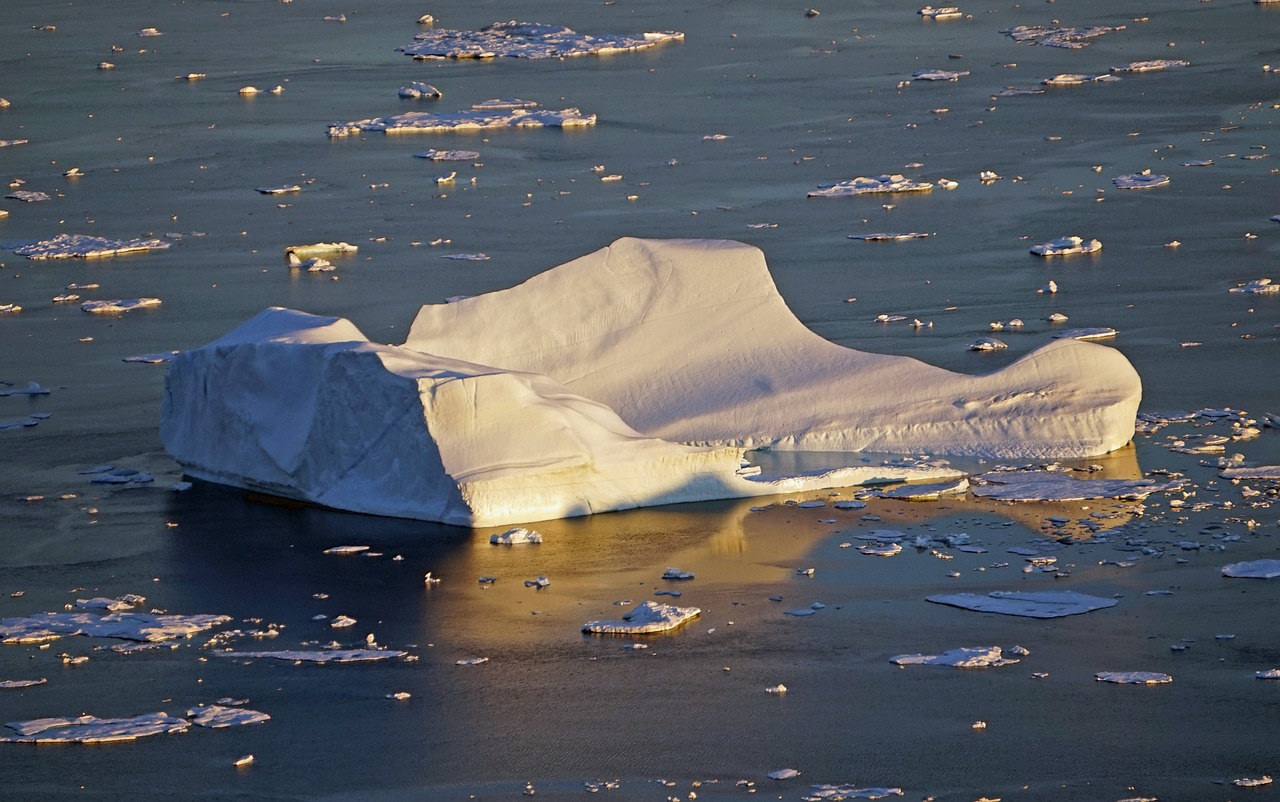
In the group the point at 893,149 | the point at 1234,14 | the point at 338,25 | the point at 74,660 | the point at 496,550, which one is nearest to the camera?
the point at 74,660

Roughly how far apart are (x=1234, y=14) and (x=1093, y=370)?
22.0 m

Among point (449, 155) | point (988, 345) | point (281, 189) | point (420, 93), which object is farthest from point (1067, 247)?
point (420, 93)

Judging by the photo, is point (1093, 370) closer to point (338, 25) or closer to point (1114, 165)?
point (1114, 165)

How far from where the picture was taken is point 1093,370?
13.6 meters

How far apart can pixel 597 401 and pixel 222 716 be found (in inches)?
190

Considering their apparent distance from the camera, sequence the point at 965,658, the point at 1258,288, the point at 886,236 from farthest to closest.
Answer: the point at 886,236
the point at 1258,288
the point at 965,658

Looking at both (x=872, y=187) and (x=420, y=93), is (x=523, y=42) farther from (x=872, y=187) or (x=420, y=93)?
(x=872, y=187)

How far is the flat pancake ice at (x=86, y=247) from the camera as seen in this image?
20828 millimetres

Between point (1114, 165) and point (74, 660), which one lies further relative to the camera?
point (1114, 165)

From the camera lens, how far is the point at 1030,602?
35.7 ft

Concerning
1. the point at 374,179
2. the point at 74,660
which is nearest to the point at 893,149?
the point at 374,179

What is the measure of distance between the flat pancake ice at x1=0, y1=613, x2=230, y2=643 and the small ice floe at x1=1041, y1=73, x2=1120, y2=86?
63.4 feet

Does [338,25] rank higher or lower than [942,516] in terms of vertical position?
higher

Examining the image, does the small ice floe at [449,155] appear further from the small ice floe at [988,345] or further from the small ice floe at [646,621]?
the small ice floe at [646,621]
